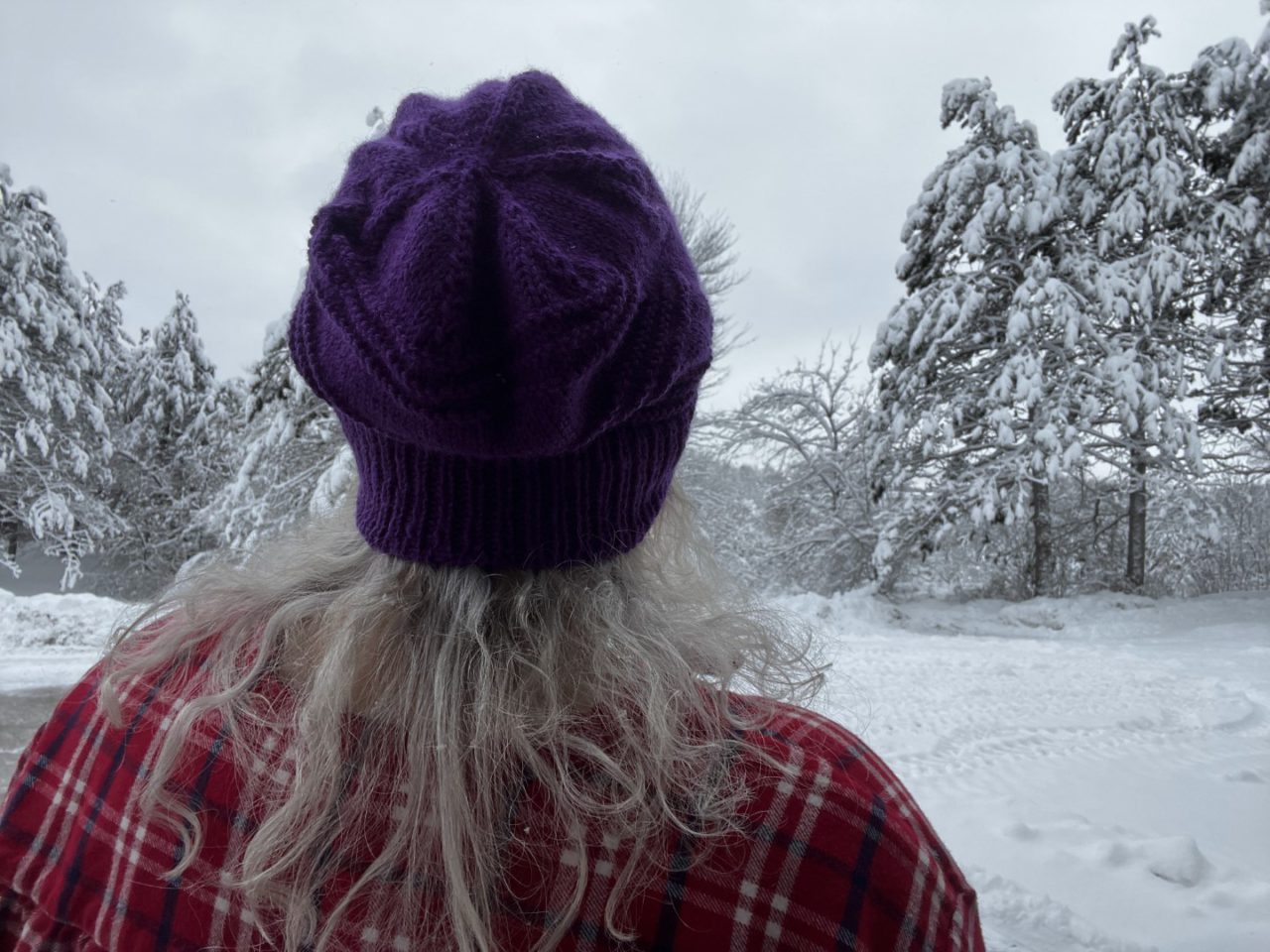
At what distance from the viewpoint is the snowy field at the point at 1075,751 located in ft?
9.96

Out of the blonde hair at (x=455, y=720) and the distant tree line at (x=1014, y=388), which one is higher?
the distant tree line at (x=1014, y=388)

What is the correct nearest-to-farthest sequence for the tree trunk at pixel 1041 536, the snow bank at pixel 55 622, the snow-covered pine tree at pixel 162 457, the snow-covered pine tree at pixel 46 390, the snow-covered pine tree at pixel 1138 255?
the snow bank at pixel 55 622 → the snow-covered pine tree at pixel 1138 255 → the tree trunk at pixel 1041 536 → the snow-covered pine tree at pixel 46 390 → the snow-covered pine tree at pixel 162 457

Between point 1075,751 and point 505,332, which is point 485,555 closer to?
point 505,332

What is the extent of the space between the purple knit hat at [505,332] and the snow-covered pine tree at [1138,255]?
11.1 m

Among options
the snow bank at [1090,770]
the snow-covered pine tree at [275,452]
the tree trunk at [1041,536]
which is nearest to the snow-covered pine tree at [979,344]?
the tree trunk at [1041,536]

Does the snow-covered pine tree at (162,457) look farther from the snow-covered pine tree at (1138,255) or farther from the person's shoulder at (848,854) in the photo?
the person's shoulder at (848,854)

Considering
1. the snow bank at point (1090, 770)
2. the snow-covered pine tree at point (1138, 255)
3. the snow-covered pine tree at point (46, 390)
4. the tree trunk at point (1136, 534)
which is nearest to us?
the snow bank at point (1090, 770)

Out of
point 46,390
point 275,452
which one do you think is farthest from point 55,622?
point 46,390

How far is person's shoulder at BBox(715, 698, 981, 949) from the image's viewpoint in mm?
805

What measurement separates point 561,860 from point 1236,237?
1312 centimetres

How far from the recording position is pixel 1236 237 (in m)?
10.9

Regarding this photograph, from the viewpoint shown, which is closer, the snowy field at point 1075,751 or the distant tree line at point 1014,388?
the snowy field at point 1075,751

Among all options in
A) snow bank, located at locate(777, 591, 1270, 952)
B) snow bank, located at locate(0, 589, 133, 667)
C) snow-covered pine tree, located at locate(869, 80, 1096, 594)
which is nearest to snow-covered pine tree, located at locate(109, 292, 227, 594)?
snow bank, located at locate(0, 589, 133, 667)

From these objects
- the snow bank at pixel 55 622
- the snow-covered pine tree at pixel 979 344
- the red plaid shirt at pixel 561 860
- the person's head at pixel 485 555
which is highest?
the snow-covered pine tree at pixel 979 344
